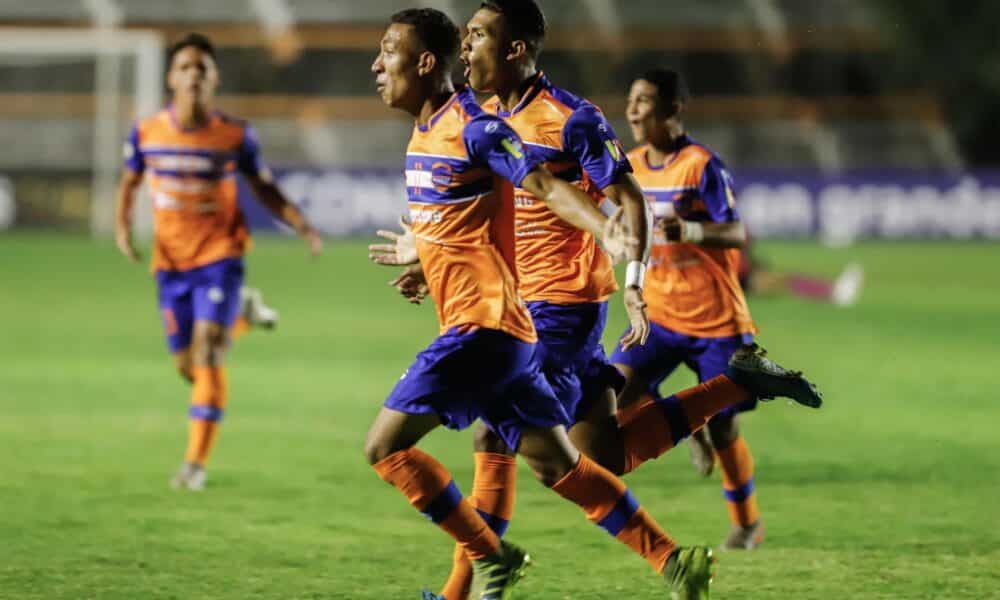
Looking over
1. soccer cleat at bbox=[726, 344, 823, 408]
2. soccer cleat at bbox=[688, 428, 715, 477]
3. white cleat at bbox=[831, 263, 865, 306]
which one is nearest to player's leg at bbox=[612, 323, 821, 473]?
soccer cleat at bbox=[726, 344, 823, 408]

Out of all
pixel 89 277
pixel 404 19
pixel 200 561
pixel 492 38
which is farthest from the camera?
pixel 89 277

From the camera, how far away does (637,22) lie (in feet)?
121

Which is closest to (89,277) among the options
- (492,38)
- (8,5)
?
(8,5)

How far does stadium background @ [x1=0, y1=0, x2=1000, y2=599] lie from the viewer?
7207 millimetres

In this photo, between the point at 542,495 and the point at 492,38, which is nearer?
the point at 492,38

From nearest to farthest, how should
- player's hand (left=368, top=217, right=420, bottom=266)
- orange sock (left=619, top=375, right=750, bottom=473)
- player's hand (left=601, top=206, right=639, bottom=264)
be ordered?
player's hand (left=601, top=206, right=639, bottom=264) → player's hand (left=368, top=217, right=420, bottom=266) → orange sock (left=619, top=375, right=750, bottom=473)

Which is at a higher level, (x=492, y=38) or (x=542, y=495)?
(x=492, y=38)

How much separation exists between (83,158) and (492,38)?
28.2 metres

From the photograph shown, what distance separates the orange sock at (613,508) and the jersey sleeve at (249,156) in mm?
4300

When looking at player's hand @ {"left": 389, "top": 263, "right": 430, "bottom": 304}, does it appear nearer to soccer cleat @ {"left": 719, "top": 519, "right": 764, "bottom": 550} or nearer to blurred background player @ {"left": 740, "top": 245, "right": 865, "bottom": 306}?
soccer cleat @ {"left": 719, "top": 519, "right": 764, "bottom": 550}

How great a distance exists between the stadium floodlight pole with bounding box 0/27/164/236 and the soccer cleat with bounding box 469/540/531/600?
82.0ft

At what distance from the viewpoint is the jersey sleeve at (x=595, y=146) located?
18.5ft

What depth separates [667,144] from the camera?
7520 millimetres

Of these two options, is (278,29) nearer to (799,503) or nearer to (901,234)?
(901,234)
